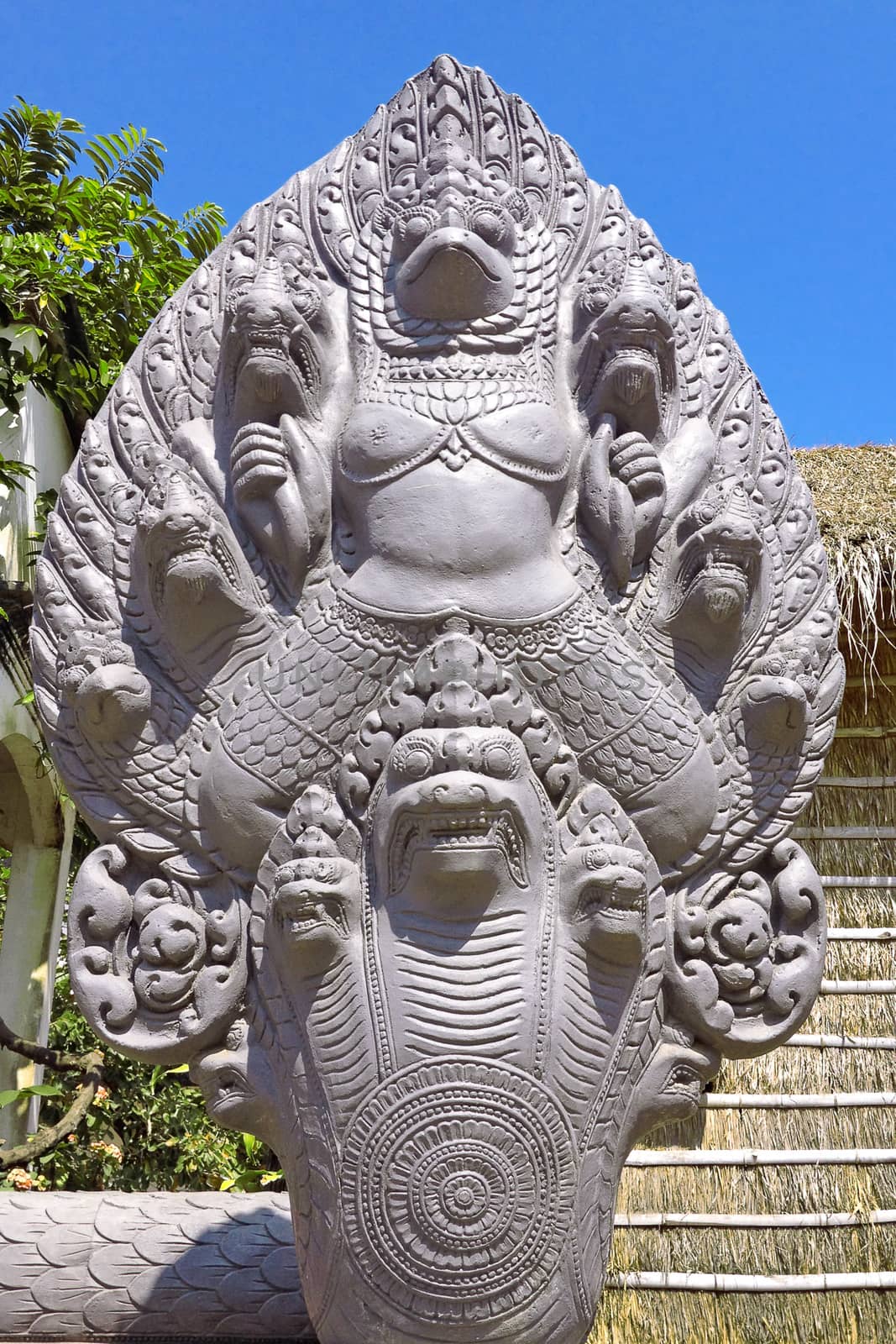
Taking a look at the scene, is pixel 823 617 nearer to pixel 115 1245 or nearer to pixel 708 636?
pixel 708 636

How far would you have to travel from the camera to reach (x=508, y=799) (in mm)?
1902

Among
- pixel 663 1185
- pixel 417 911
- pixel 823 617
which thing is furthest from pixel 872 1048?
pixel 417 911

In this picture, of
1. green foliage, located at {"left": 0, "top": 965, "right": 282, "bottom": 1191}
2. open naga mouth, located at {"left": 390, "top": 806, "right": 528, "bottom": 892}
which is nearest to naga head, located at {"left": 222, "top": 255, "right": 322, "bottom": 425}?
open naga mouth, located at {"left": 390, "top": 806, "right": 528, "bottom": 892}

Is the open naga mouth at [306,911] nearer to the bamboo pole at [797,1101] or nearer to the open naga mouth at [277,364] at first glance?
the open naga mouth at [277,364]

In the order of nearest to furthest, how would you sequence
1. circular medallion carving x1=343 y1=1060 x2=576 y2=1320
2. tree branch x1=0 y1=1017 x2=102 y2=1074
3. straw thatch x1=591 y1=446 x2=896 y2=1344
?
1. circular medallion carving x1=343 y1=1060 x2=576 y2=1320
2. straw thatch x1=591 y1=446 x2=896 y2=1344
3. tree branch x1=0 y1=1017 x2=102 y2=1074

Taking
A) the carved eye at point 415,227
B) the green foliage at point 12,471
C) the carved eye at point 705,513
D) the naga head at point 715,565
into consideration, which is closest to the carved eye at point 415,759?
the naga head at point 715,565

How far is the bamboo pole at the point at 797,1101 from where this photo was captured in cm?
426

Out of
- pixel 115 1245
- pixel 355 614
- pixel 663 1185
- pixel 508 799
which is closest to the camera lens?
pixel 508 799

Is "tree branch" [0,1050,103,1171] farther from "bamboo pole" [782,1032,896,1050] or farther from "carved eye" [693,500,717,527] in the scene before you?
"carved eye" [693,500,717,527]

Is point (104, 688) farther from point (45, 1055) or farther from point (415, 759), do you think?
point (45, 1055)

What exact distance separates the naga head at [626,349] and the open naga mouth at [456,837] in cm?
75

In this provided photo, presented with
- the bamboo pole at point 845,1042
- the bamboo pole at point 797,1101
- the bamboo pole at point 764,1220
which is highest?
the bamboo pole at point 845,1042

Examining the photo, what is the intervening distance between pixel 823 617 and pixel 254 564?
1.02 meters

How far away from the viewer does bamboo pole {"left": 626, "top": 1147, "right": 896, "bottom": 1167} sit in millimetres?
4184
